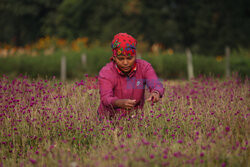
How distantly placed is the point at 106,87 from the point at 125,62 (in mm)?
407

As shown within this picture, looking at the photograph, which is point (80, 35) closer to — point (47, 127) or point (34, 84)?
point (34, 84)

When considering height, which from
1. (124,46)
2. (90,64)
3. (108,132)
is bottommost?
(108,132)

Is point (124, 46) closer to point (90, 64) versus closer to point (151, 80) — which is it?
point (151, 80)

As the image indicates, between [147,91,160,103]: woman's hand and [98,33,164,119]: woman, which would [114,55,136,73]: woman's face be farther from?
[147,91,160,103]: woman's hand

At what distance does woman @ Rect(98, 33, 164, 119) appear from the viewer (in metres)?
4.24

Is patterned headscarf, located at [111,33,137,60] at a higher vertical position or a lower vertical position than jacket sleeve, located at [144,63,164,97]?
higher

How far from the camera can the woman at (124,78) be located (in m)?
4.24

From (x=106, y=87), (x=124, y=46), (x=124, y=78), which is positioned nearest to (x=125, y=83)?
(x=124, y=78)

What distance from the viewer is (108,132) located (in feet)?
14.1

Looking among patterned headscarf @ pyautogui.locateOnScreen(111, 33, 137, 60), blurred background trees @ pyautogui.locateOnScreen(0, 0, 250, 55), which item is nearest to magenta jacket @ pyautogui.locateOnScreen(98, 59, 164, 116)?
patterned headscarf @ pyautogui.locateOnScreen(111, 33, 137, 60)

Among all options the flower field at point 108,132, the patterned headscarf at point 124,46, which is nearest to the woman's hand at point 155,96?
the flower field at point 108,132

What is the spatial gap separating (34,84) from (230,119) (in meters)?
3.49

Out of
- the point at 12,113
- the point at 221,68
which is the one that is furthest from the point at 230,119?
the point at 221,68

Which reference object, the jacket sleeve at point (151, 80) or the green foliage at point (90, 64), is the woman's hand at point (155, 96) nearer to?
the jacket sleeve at point (151, 80)
